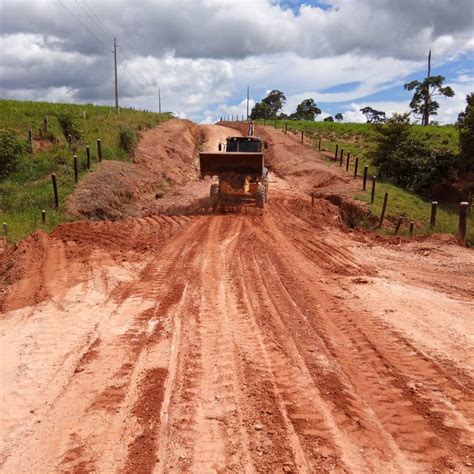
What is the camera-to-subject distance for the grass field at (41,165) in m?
13.7

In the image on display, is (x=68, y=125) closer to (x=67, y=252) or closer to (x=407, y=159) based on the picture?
(x=67, y=252)

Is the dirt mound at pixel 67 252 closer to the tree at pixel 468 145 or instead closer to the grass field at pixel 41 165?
the grass field at pixel 41 165

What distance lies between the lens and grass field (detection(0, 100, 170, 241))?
13.7m

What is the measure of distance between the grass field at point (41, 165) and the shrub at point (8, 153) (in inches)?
10.2

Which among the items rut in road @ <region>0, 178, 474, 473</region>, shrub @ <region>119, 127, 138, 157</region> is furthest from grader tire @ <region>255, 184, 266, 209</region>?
shrub @ <region>119, 127, 138, 157</region>

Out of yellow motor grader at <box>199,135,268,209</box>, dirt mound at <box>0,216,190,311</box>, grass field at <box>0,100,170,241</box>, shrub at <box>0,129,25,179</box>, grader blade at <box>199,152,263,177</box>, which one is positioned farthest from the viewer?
shrub at <box>0,129,25,179</box>

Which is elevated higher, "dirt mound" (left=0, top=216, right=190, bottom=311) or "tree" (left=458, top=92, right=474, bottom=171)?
"tree" (left=458, top=92, right=474, bottom=171)

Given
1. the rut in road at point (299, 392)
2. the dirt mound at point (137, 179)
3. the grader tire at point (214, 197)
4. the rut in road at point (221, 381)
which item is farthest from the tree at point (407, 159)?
the rut in road at point (299, 392)

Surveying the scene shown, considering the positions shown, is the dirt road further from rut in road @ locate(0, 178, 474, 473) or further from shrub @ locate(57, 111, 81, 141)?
shrub @ locate(57, 111, 81, 141)

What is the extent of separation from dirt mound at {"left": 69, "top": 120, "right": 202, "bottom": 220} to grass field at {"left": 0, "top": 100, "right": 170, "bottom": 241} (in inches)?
25.0

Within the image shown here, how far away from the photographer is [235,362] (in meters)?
5.60

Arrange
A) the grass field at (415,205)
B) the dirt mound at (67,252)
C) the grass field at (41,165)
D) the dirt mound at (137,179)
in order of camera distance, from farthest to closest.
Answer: the dirt mound at (137,179) → the grass field at (415,205) → the grass field at (41,165) → the dirt mound at (67,252)

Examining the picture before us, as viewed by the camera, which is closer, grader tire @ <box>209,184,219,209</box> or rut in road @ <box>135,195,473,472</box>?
rut in road @ <box>135,195,473,472</box>

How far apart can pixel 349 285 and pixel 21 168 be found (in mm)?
13981
